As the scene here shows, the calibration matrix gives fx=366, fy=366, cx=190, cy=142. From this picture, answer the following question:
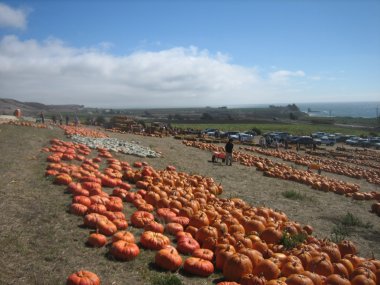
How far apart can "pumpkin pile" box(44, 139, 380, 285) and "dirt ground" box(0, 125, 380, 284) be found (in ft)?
1.10

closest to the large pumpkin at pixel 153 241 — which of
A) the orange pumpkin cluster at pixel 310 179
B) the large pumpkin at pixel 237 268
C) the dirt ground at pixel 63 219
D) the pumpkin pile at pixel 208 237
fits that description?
the pumpkin pile at pixel 208 237

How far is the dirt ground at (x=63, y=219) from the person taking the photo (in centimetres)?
673

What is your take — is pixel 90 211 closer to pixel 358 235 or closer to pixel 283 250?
pixel 283 250

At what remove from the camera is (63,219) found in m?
9.02

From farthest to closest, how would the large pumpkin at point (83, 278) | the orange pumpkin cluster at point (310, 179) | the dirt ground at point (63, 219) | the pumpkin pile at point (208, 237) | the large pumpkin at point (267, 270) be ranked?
the orange pumpkin cluster at point (310, 179), the pumpkin pile at point (208, 237), the large pumpkin at point (267, 270), the dirt ground at point (63, 219), the large pumpkin at point (83, 278)

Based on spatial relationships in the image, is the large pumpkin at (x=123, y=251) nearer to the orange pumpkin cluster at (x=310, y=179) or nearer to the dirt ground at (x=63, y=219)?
the dirt ground at (x=63, y=219)

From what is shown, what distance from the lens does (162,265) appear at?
23.9ft

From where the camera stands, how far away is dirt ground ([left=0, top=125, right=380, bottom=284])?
673 cm

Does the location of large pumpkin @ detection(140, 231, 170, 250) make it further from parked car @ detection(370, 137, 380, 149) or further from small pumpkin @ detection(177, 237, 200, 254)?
parked car @ detection(370, 137, 380, 149)

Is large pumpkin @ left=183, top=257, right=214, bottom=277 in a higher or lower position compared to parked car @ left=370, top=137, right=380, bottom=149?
higher

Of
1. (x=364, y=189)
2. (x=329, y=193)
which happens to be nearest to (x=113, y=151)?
(x=329, y=193)

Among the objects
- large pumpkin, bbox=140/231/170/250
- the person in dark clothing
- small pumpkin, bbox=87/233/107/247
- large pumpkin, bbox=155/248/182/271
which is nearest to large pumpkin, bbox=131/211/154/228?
large pumpkin, bbox=140/231/170/250

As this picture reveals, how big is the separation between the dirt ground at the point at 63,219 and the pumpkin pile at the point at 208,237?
0.33 metres

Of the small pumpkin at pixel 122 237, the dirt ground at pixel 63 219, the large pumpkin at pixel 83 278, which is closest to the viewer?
the large pumpkin at pixel 83 278
